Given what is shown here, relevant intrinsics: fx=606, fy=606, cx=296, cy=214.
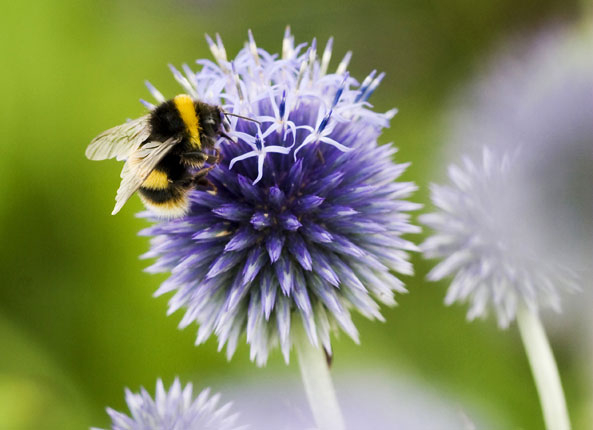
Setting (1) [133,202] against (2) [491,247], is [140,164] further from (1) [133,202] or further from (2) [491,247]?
(1) [133,202]

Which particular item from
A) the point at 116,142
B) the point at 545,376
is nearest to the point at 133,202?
the point at 116,142

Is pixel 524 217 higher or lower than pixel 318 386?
higher

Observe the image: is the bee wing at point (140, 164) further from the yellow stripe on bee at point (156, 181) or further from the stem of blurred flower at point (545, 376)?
the stem of blurred flower at point (545, 376)

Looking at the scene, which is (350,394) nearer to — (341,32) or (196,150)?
(196,150)

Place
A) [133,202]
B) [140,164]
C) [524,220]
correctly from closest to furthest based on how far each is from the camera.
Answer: [140,164]
[524,220]
[133,202]

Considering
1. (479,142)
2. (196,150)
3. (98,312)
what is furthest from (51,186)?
(479,142)

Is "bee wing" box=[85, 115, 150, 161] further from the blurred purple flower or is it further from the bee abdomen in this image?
the blurred purple flower
